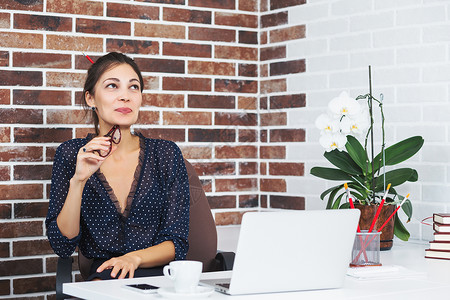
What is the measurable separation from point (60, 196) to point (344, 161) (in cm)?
120

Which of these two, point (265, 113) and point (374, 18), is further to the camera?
point (265, 113)

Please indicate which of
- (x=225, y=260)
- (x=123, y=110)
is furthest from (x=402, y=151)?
(x=123, y=110)

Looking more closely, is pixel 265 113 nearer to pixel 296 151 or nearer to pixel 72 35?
pixel 296 151

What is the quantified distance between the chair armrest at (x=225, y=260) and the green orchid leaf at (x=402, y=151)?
0.73 metres

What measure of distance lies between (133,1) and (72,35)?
1.23ft

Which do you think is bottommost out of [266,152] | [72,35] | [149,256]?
[149,256]

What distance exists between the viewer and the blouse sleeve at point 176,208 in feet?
9.29

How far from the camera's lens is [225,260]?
284 centimetres

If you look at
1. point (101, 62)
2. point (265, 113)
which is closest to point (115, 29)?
point (101, 62)

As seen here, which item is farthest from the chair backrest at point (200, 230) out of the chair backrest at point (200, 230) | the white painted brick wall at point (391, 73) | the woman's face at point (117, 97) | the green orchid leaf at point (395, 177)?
the white painted brick wall at point (391, 73)

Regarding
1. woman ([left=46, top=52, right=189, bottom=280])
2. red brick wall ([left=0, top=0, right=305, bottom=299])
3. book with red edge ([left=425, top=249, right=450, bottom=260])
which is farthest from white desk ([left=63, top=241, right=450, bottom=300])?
red brick wall ([left=0, top=0, right=305, bottom=299])

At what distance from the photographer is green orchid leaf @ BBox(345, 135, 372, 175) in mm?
3055

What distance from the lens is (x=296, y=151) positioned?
12.6 feet

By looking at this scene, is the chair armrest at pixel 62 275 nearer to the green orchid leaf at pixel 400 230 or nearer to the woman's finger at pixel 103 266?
the woman's finger at pixel 103 266
